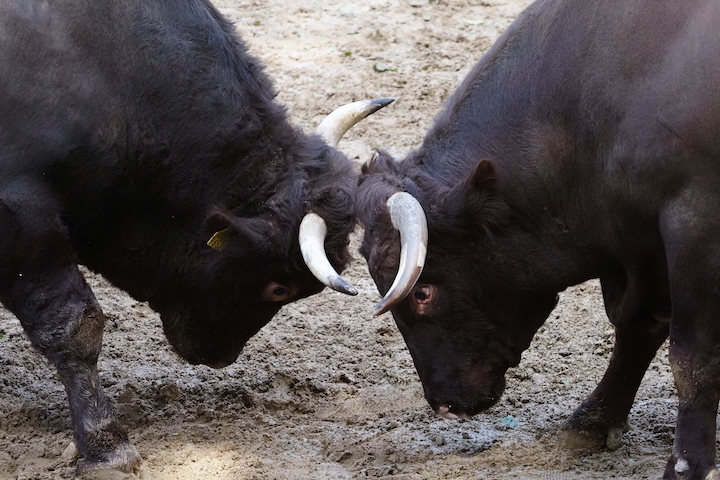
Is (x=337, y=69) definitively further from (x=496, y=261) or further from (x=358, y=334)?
(x=496, y=261)

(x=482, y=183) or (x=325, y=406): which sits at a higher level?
(x=482, y=183)

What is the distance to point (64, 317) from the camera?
578 centimetres

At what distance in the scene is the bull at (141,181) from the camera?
220 inches

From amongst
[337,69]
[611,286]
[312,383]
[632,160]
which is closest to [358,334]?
[312,383]

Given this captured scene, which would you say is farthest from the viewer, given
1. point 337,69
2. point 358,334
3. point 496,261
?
point 337,69

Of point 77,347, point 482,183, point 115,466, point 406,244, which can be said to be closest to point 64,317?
point 77,347

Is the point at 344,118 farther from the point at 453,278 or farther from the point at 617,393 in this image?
the point at 617,393

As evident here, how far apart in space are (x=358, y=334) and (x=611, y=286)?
6.83 ft

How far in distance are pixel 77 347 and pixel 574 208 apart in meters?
2.52

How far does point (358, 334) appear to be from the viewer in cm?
745

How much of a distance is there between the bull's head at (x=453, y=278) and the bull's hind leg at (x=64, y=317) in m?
1.45

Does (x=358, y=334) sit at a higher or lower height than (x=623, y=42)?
lower

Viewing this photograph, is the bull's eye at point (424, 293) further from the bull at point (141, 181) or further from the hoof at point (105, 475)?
the hoof at point (105, 475)

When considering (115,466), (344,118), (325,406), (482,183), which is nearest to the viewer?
(482,183)
